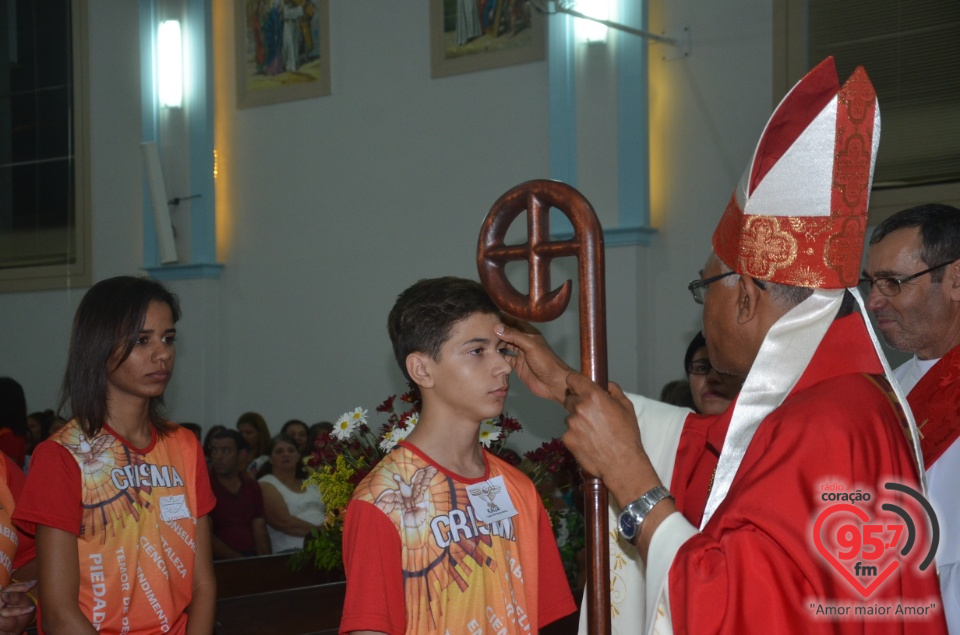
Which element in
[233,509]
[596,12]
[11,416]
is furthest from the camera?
[596,12]

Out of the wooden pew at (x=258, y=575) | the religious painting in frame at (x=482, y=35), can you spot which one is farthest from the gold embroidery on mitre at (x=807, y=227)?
the religious painting in frame at (x=482, y=35)

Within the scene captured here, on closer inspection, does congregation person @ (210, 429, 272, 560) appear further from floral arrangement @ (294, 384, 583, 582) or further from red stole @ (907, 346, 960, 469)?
red stole @ (907, 346, 960, 469)

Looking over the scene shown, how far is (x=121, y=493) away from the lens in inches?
113

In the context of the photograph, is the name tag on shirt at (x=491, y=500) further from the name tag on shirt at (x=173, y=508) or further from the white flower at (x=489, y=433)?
the name tag on shirt at (x=173, y=508)

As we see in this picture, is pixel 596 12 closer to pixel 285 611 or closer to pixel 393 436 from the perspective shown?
pixel 393 436

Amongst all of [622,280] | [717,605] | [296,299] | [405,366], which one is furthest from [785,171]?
[296,299]

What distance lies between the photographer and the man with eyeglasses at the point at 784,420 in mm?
1668

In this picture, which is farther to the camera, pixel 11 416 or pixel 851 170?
pixel 11 416

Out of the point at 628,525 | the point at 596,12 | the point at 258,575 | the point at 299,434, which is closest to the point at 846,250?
the point at 628,525

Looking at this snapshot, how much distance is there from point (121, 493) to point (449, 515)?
0.97m

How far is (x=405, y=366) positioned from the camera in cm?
268

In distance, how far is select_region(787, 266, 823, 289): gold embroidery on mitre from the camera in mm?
1903

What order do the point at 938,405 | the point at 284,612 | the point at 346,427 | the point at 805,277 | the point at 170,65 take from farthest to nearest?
1. the point at 170,65
2. the point at 284,612
3. the point at 346,427
4. the point at 938,405
5. the point at 805,277

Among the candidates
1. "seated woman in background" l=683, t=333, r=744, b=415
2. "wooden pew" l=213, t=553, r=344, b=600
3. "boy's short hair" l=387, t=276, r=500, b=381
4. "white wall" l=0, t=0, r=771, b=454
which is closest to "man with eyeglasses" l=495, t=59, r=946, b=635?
"boy's short hair" l=387, t=276, r=500, b=381
